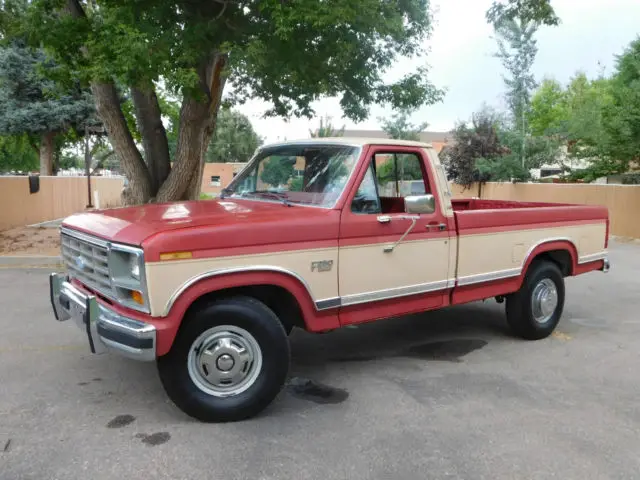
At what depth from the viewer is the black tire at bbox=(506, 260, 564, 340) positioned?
593cm

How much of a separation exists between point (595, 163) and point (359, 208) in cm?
2006

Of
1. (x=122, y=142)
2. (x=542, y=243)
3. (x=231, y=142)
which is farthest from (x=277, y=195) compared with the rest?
(x=231, y=142)

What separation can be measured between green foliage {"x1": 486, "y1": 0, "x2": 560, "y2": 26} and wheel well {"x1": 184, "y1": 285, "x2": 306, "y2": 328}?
11670 mm

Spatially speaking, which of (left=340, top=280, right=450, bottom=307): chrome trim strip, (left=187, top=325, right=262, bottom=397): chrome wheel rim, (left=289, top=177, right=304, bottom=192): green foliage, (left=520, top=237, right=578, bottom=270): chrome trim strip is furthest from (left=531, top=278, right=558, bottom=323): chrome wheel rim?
(left=187, top=325, right=262, bottom=397): chrome wheel rim

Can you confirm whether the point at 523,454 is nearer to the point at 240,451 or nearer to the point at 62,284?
the point at 240,451

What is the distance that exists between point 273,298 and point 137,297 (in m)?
1.06

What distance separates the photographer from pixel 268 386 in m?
4.03

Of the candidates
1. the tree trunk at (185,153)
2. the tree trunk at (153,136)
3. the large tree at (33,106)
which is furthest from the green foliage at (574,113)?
the large tree at (33,106)

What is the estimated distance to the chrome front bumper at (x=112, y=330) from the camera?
141 inches

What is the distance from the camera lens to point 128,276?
3756 mm

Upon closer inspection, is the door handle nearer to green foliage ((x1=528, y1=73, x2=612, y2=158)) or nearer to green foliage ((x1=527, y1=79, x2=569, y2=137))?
green foliage ((x1=528, y1=73, x2=612, y2=158))

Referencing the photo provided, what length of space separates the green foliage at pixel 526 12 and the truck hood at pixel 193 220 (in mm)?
11088

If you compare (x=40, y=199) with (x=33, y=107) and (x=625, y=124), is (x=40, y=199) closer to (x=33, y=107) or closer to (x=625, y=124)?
(x=33, y=107)

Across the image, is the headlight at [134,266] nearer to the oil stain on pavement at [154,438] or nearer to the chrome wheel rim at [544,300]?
the oil stain on pavement at [154,438]
